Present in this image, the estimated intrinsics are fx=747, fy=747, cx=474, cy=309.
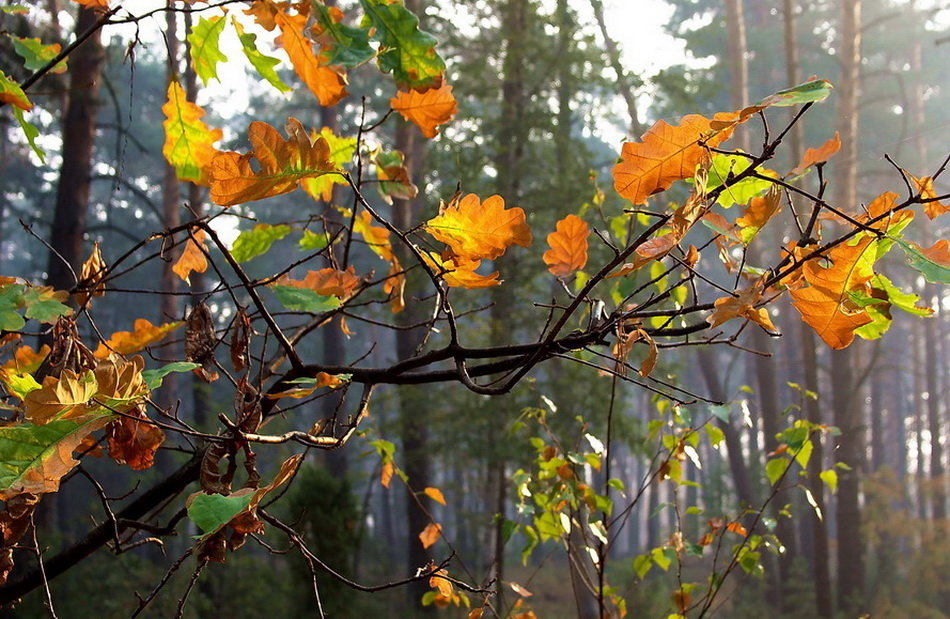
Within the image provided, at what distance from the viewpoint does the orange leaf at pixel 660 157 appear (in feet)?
2.07

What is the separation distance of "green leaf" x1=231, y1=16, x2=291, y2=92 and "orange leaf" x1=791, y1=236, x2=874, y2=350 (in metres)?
0.66

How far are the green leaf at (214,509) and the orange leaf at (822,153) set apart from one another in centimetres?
59

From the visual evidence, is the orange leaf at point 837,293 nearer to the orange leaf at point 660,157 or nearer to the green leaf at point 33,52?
the orange leaf at point 660,157

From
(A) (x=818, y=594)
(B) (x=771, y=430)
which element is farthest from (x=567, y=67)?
(A) (x=818, y=594)

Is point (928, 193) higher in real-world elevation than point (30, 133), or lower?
lower

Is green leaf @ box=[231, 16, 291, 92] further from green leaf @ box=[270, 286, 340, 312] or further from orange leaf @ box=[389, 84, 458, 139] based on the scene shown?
green leaf @ box=[270, 286, 340, 312]

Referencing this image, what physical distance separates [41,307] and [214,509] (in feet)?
1.45

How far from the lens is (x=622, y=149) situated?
632 mm

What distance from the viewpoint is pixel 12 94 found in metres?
0.87

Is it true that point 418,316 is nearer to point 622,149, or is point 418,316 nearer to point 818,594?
point 818,594

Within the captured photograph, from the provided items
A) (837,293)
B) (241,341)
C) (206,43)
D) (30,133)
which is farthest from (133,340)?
(837,293)

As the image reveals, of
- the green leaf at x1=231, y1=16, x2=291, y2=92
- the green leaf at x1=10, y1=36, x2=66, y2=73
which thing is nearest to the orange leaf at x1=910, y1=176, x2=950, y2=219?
the green leaf at x1=231, y1=16, x2=291, y2=92

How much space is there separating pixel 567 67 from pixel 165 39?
8344mm

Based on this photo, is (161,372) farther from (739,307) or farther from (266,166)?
(739,307)
